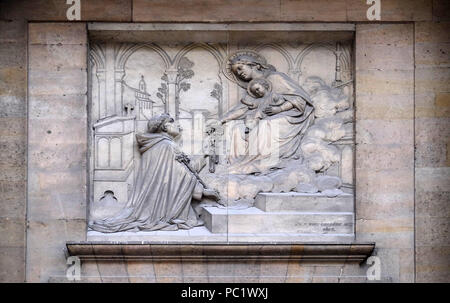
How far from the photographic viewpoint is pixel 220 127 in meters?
8.95

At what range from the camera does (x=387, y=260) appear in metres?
8.59

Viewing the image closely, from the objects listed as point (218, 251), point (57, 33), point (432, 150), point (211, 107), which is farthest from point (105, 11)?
point (432, 150)

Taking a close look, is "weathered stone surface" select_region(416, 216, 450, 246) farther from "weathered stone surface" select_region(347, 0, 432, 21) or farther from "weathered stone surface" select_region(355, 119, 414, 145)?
"weathered stone surface" select_region(347, 0, 432, 21)

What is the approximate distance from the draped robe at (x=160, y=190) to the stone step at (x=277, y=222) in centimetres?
43

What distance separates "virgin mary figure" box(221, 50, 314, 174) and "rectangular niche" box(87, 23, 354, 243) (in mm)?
14

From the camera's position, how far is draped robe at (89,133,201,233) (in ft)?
28.4

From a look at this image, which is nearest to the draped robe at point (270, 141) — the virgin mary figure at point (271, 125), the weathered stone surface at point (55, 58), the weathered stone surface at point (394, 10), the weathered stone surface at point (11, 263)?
the virgin mary figure at point (271, 125)

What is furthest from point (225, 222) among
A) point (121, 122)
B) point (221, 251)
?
point (121, 122)

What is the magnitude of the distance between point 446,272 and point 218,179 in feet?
11.1

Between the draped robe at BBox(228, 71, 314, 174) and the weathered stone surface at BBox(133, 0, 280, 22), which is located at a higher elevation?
the weathered stone surface at BBox(133, 0, 280, 22)

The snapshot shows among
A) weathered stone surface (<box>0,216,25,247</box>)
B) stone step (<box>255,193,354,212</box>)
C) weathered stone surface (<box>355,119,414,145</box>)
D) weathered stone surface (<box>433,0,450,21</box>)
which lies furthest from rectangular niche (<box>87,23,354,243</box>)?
weathered stone surface (<box>433,0,450,21</box>)

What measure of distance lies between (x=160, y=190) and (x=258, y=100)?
1895 mm

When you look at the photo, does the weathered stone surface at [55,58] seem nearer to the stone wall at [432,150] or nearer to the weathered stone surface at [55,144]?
the weathered stone surface at [55,144]

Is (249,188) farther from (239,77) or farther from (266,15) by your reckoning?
(266,15)
